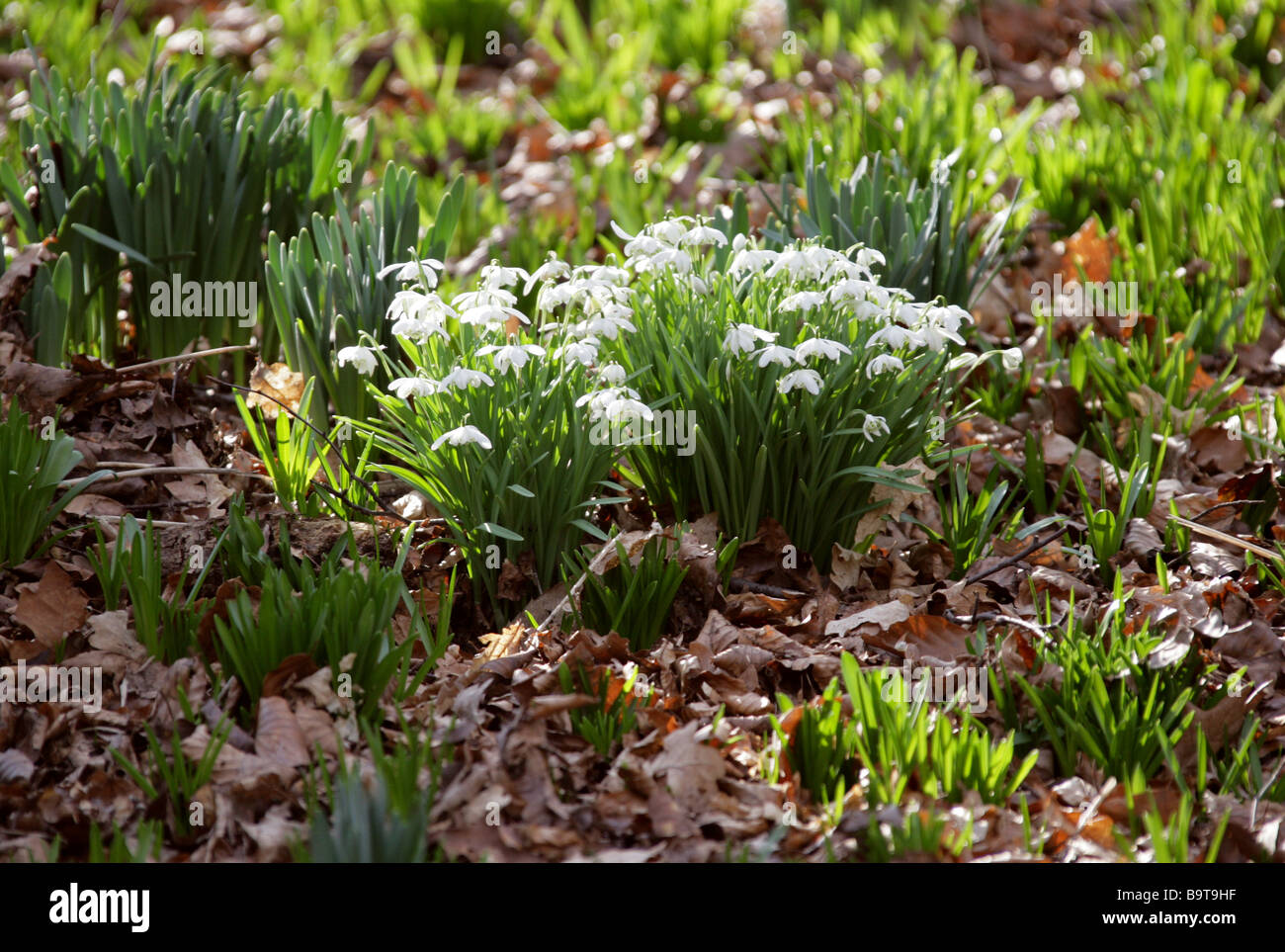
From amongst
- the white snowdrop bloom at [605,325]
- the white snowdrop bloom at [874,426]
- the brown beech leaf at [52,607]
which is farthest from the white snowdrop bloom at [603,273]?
the brown beech leaf at [52,607]

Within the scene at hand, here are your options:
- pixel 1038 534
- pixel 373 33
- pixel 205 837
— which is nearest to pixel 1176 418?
pixel 1038 534

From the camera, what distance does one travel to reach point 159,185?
286 centimetres

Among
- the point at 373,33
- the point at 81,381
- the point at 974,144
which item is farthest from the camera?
the point at 373,33

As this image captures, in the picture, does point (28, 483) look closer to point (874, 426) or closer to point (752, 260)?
point (752, 260)

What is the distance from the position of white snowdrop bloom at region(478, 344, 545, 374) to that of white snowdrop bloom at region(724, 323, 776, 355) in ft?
1.17

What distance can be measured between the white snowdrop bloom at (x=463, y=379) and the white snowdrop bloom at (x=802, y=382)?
0.54 m

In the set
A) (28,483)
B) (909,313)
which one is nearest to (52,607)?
(28,483)

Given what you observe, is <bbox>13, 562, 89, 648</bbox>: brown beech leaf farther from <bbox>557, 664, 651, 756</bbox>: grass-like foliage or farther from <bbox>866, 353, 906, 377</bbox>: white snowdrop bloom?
<bbox>866, 353, 906, 377</bbox>: white snowdrop bloom

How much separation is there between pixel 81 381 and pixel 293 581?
947 mm

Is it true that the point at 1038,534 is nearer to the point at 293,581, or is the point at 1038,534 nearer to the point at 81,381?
the point at 293,581

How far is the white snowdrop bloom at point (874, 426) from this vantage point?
224 centimetres

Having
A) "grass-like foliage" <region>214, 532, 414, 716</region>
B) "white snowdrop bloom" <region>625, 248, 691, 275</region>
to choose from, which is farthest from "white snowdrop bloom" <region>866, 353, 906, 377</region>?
"grass-like foliage" <region>214, 532, 414, 716</region>

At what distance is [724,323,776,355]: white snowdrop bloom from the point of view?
219 cm
